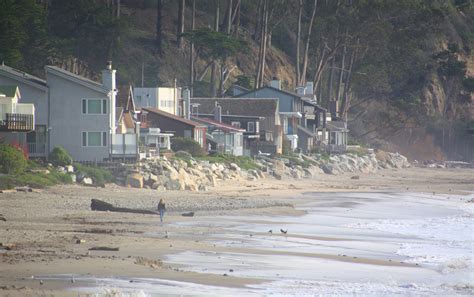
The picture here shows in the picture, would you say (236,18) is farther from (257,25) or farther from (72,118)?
(72,118)

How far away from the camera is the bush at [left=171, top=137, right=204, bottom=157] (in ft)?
188

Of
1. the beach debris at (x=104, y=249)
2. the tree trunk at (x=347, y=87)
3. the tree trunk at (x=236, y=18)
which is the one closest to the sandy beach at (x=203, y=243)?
the beach debris at (x=104, y=249)

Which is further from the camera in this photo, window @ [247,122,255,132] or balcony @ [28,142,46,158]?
window @ [247,122,255,132]

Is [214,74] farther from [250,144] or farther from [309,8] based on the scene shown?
[309,8]

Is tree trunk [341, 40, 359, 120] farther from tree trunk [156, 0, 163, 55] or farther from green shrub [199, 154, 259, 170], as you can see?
green shrub [199, 154, 259, 170]

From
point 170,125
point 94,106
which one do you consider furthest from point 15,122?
point 170,125

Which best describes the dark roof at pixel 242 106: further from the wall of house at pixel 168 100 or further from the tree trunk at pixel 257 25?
the tree trunk at pixel 257 25

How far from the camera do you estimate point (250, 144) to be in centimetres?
7125

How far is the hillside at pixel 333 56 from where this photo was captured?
261ft

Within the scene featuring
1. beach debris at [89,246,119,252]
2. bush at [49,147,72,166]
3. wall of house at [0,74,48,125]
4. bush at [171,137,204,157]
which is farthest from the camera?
bush at [171,137,204,157]

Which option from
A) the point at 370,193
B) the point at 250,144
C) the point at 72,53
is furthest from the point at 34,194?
the point at 72,53

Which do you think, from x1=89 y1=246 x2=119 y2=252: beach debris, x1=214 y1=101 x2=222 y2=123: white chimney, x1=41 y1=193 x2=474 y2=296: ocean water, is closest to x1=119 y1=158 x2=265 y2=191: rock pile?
x1=41 y1=193 x2=474 y2=296: ocean water

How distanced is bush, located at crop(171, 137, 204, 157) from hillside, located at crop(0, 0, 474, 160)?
18509 mm

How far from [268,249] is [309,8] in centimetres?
7826
